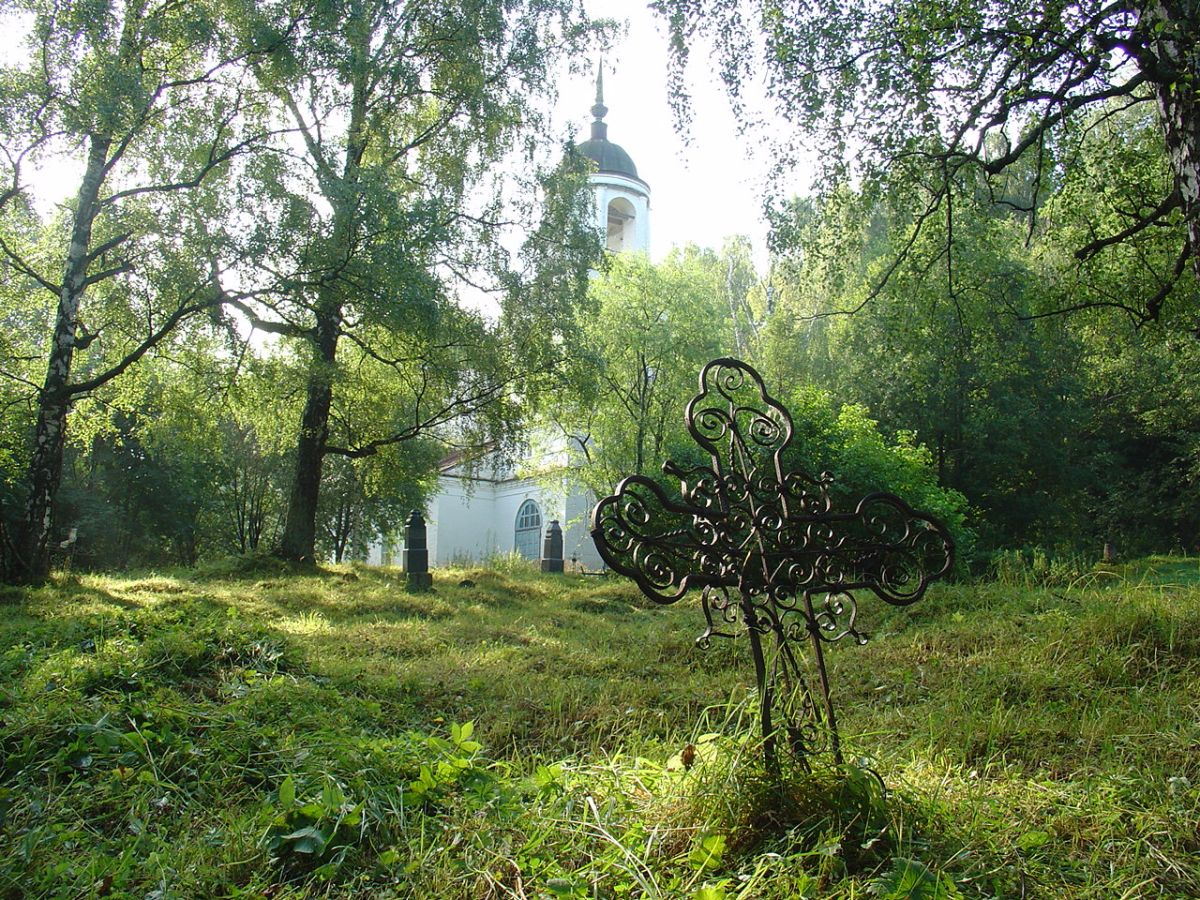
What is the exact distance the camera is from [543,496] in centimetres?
2406

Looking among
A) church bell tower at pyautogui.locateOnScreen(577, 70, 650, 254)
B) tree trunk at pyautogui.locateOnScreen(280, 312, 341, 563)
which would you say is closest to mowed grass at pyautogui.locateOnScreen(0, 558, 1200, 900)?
tree trunk at pyautogui.locateOnScreen(280, 312, 341, 563)

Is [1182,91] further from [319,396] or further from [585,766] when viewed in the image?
[319,396]

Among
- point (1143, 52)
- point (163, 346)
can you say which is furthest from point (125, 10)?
point (1143, 52)

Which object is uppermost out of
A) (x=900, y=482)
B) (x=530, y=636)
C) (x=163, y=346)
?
(x=163, y=346)

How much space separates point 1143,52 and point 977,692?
13.9 ft

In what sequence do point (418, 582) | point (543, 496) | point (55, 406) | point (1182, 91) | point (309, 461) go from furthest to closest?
point (543, 496)
point (309, 461)
point (418, 582)
point (55, 406)
point (1182, 91)

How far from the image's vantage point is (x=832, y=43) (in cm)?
712

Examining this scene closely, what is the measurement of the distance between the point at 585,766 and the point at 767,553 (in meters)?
1.18

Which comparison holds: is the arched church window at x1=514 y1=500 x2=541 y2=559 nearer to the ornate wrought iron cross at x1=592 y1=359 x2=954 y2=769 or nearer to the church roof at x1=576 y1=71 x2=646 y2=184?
the church roof at x1=576 y1=71 x2=646 y2=184

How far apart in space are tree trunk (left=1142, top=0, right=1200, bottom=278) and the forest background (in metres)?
0.05

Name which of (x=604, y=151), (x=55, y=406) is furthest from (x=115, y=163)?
(x=604, y=151)

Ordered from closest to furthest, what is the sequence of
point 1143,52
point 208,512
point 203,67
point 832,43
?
point 1143,52 < point 832,43 < point 203,67 < point 208,512

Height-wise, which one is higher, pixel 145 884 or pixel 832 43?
pixel 832 43

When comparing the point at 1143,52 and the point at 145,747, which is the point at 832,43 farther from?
the point at 145,747
